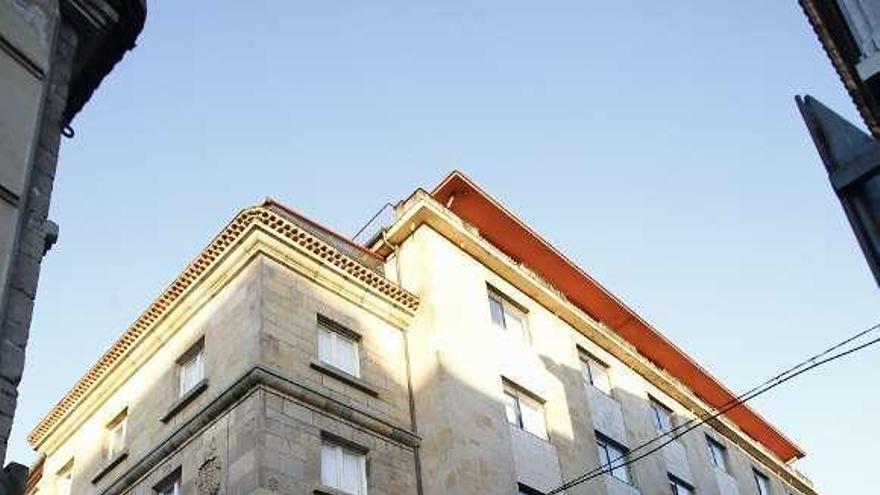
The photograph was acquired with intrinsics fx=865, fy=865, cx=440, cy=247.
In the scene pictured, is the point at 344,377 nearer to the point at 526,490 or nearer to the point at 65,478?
the point at 526,490

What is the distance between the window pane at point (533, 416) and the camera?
20.1 m

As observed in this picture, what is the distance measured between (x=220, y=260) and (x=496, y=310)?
23.3 ft

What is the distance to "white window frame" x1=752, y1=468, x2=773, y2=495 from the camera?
3170 cm

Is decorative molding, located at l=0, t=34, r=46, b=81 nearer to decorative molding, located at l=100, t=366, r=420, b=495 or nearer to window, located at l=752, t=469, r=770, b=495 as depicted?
decorative molding, located at l=100, t=366, r=420, b=495

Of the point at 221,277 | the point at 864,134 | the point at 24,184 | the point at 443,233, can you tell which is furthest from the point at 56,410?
the point at 864,134

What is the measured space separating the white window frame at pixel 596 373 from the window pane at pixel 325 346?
27.8ft

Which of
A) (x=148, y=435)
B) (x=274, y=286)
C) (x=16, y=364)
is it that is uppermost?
(x=274, y=286)

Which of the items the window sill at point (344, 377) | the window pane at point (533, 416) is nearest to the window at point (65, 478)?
the window sill at point (344, 377)

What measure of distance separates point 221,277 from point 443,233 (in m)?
5.64

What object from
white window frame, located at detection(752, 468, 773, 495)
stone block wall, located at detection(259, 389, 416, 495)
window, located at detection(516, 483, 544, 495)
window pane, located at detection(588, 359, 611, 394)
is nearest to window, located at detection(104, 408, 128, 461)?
stone block wall, located at detection(259, 389, 416, 495)

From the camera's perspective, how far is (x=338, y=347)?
18.2 m

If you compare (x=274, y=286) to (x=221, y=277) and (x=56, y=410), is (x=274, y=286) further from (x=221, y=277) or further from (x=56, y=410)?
(x=56, y=410)

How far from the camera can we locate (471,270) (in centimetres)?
2136

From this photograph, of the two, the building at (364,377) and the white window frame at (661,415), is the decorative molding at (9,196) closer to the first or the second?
the building at (364,377)
